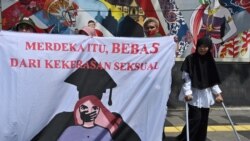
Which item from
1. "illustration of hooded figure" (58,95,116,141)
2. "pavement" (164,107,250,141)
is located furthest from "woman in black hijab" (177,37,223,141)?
"illustration of hooded figure" (58,95,116,141)

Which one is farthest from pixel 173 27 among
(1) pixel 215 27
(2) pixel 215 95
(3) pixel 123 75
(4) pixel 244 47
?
(3) pixel 123 75

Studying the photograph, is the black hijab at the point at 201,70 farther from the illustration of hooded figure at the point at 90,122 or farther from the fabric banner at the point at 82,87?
the illustration of hooded figure at the point at 90,122

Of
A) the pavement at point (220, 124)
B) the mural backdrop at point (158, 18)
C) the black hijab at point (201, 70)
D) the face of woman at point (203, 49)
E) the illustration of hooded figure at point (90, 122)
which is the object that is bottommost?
the pavement at point (220, 124)

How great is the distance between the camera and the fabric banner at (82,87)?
5.17 meters

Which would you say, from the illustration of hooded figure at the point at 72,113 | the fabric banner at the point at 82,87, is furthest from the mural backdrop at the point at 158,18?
the illustration of hooded figure at the point at 72,113

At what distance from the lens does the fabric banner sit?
204 inches

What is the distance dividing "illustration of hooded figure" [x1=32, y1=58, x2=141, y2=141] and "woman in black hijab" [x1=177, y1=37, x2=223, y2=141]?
50.5 inches

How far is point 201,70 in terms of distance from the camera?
6500 millimetres

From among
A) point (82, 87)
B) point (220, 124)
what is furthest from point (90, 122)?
point (220, 124)

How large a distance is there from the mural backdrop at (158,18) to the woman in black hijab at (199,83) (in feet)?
9.06

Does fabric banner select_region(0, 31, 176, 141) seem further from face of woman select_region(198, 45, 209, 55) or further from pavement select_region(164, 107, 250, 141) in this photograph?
pavement select_region(164, 107, 250, 141)

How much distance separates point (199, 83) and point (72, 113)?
1.96 m

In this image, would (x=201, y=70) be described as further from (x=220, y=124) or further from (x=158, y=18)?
(x=158, y=18)

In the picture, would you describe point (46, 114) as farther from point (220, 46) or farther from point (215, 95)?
point (220, 46)
